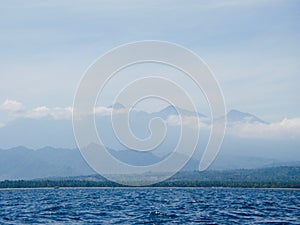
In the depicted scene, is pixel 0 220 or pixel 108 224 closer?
pixel 108 224

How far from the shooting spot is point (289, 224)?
59.2 m

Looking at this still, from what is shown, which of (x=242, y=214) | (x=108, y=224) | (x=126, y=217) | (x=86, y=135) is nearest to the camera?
(x=108, y=224)

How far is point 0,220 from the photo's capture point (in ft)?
212

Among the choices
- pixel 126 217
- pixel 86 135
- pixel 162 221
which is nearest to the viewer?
pixel 162 221

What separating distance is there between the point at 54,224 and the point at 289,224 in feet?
87.2

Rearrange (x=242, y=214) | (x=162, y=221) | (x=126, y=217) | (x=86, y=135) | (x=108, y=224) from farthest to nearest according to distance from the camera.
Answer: (x=86, y=135) → (x=242, y=214) → (x=126, y=217) → (x=162, y=221) → (x=108, y=224)

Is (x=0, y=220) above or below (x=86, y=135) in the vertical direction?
below

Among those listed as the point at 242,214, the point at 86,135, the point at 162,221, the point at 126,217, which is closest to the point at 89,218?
the point at 126,217

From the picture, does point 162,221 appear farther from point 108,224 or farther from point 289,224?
point 289,224

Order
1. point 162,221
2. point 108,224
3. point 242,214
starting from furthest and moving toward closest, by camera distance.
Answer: point 242,214, point 162,221, point 108,224

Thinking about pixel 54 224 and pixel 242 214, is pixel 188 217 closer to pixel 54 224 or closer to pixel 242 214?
pixel 242 214

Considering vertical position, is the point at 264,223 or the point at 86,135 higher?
the point at 86,135

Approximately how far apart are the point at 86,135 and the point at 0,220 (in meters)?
30.5

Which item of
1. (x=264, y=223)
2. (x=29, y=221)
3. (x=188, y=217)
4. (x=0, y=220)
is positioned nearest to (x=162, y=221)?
(x=188, y=217)
